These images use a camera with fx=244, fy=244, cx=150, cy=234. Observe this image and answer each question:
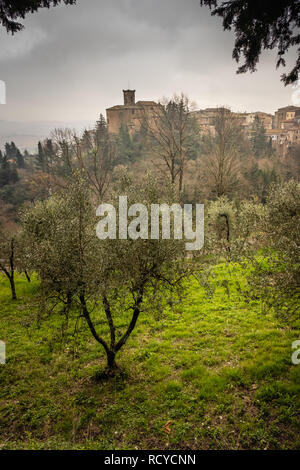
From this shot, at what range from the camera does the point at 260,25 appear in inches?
194

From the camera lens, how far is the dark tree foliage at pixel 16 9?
191 inches

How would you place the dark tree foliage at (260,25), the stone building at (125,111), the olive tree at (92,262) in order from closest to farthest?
the dark tree foliage at (260,25), the olive tree at (92,262), the stone building at (125,111)

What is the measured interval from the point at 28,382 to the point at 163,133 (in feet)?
99.9

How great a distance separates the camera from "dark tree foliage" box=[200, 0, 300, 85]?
4602 millimetres

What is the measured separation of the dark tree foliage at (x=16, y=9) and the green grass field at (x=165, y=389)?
22.9 feet

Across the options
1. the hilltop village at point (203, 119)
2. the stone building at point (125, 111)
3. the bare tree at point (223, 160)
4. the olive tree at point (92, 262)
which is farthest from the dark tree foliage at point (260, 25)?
the stone building at point (125, 111)

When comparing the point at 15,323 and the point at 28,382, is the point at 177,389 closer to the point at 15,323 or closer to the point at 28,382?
the point at 28,382

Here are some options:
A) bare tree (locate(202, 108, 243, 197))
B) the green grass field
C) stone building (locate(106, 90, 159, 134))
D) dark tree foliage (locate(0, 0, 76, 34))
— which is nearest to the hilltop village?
stone building (locate(106, 90, 159, 134))

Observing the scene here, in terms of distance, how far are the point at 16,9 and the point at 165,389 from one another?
10503 mm

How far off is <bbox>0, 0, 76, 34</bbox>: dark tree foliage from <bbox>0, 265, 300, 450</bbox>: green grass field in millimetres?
6986

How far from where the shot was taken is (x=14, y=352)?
11.1m

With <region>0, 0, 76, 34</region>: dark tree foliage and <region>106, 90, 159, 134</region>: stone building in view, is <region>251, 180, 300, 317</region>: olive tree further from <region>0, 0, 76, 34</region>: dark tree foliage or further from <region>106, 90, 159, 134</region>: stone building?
<region>106, 90, 159, 134</region>: stone building

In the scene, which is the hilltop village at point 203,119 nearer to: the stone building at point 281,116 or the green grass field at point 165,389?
the stone building at point 281,116
